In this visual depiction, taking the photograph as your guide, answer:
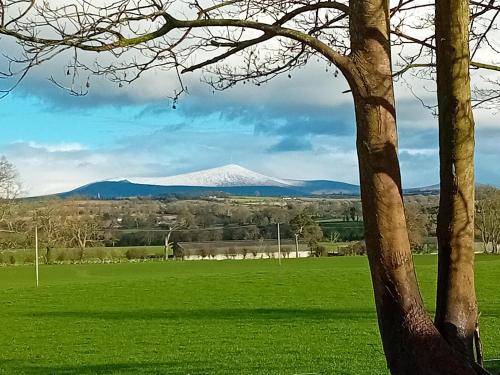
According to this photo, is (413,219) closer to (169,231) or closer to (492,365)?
(492,365)

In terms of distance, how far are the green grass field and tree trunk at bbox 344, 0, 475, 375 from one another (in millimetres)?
5517

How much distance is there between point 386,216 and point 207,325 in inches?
669

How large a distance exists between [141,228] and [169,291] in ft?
123

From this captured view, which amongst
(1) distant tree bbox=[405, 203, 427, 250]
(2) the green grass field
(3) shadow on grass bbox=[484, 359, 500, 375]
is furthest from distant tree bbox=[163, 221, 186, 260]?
(3) shadow on grass bbox=[484, 359, 500, 375]

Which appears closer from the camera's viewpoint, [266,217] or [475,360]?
[475,360]

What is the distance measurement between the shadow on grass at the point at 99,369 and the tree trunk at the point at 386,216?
8430 mm

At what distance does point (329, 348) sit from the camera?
14.4 m

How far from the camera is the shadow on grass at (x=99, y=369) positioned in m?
12.3

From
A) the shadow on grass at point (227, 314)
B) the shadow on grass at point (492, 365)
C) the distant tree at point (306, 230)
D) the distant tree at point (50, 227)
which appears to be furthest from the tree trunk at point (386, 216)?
the distant tree at point (306, 230)

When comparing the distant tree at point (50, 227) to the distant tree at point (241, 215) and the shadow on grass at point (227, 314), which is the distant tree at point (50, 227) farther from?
the shadow on grass at point (227, 314)

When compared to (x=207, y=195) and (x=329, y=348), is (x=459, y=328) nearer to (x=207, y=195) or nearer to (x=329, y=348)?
(x=329, y=348)

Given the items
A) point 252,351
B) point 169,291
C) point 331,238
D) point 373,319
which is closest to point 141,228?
point 331,238

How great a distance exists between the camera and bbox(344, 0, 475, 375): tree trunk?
12.6 feet

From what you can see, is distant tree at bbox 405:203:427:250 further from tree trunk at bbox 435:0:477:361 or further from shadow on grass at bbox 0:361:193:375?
shadow on grass at bbox 0:361:193:375
